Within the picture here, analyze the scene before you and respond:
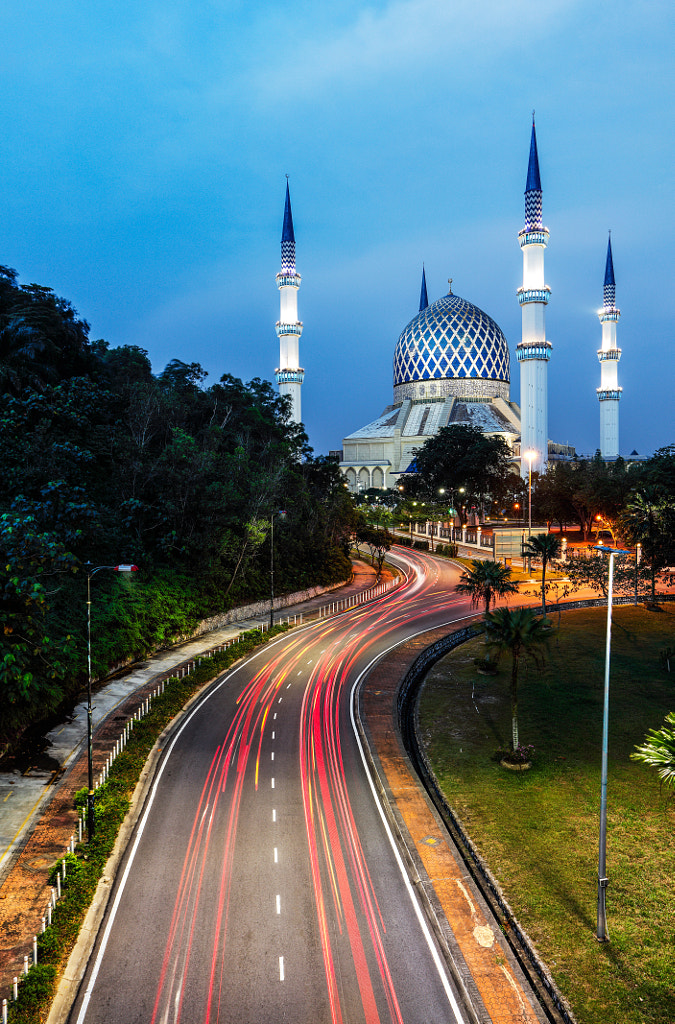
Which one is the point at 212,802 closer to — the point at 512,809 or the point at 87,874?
the point at 87,874

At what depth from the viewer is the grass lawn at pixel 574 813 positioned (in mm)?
14430

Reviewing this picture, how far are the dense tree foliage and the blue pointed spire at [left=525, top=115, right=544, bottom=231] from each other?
43.6 metres

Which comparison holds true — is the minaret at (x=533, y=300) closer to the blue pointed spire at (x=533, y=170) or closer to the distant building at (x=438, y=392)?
the blue pointed spire at (x=533, y=170)

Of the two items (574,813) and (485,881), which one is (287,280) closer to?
(574,813)

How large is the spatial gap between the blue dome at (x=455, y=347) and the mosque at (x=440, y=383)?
0.18 metres

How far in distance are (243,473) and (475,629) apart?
70.4ft

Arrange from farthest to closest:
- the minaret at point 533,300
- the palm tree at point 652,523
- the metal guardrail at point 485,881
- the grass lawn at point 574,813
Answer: the minaret at point 533,300, the palm tree at point 652,523, the grass lawn at point 574,813, the metal guardrail at point 485,881

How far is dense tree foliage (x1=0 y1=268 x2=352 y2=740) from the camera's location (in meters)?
26.4

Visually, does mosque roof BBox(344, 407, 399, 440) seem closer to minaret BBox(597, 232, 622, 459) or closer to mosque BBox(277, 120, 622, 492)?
mosque BBox(277, 120, 622, 492)

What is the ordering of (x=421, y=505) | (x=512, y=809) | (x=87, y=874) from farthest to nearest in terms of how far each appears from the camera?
(x=421, y=505) → (x=512, y=809) → (x=87, y=874)

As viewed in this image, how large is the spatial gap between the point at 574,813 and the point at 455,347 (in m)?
104

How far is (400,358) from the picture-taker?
409ft

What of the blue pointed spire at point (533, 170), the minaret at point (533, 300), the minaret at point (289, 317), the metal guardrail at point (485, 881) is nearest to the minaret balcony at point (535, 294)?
the minaret at point (533, 300)

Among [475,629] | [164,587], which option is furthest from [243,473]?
[475,629]
